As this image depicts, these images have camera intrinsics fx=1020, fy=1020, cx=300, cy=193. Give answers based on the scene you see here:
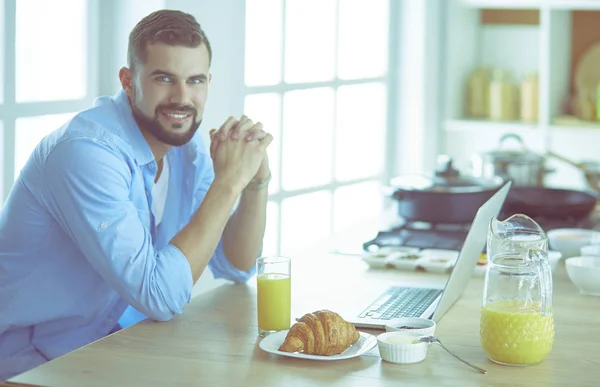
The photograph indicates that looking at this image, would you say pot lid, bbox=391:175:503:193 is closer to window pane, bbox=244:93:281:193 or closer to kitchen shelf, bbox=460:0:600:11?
window pane, bbox=244:93:281:193

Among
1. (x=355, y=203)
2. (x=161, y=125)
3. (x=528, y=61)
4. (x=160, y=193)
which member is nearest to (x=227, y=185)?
(x=161, y=125)

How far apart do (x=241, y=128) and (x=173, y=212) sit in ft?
1.02

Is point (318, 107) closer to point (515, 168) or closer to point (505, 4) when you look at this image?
point (515, 168)

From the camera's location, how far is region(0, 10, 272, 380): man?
1969 mm

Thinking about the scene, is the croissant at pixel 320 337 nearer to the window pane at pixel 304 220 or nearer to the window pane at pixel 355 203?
the window pane at pixel 304 220

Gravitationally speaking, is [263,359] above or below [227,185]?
below

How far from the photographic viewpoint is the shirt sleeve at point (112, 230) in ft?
6.39

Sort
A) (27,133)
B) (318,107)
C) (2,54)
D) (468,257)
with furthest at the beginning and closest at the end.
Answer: (318,107)
(27,133)
(2,54)
(468,257)

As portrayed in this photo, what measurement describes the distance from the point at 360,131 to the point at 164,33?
90.2 inches

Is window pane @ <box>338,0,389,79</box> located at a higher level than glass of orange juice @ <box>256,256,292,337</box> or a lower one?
higher

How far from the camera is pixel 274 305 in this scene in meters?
1.89

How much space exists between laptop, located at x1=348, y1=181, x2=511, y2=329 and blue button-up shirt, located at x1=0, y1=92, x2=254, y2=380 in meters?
0.38

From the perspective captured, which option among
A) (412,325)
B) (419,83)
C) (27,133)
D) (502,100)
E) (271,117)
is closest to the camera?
(412,325)

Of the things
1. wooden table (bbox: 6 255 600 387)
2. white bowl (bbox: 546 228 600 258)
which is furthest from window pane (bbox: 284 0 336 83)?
wooden table (bbox: 6 255 600 387)
